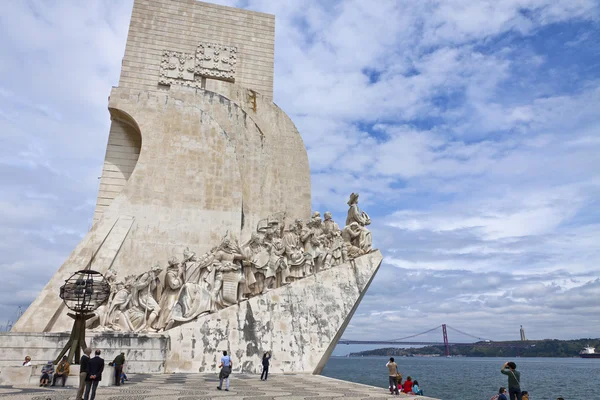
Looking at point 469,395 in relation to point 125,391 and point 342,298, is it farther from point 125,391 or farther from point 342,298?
point 125,391

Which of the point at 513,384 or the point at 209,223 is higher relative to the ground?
the point at 209,223

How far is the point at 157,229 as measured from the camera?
11.6 meters

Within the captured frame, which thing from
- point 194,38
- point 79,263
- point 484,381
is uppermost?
point 194,38

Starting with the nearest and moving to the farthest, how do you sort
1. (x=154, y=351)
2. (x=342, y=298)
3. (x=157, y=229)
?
1. (x=154, y=351)
2. (x=342, y=298)
3. (x=157, y=229)

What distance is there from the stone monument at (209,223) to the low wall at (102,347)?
4 centimetres

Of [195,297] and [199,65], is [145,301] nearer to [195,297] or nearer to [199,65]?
[195,297]

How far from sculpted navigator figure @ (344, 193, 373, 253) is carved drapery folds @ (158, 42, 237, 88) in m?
6.96

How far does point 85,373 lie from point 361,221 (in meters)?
8.42

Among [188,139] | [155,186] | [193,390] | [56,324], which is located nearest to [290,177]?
[188,139]

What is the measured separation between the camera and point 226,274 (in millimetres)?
9883

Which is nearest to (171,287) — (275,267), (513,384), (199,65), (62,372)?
(275,267)

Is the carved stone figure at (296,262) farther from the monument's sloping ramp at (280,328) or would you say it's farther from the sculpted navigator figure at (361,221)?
the sculpted navigator figure at (361,221)

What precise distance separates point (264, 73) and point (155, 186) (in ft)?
21.9

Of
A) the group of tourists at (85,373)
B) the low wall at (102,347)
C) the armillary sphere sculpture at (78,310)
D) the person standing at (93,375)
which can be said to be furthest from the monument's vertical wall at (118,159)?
the person standing at (93,375)
